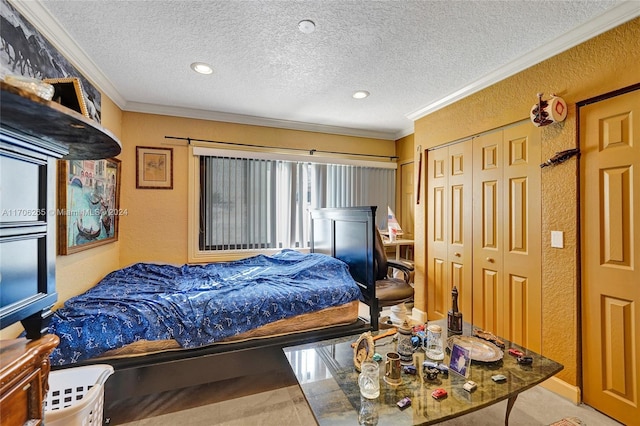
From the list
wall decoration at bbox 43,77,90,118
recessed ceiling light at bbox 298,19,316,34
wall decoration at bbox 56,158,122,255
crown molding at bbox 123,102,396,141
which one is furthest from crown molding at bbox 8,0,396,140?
recessed ceiling light at bbox 298,19,316,34

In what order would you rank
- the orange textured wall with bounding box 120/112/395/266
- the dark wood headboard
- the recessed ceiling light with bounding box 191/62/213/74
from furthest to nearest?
the orange textured wall with bounding box 120/112/395/266
the dark wood headboard
the recessed ceiling light with bounding box 191/62/213/74

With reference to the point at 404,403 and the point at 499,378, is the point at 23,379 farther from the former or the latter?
the point at 499,378

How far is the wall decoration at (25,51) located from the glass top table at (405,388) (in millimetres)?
2055

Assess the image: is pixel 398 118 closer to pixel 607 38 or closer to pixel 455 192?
pixel 455 192

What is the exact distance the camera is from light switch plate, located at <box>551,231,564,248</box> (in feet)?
6.34

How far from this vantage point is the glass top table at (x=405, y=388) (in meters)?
1.08

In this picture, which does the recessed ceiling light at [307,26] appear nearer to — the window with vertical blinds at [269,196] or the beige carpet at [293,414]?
the window with vertical blinds at [269,196]

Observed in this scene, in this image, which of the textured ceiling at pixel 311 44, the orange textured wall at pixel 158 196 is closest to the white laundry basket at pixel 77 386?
the orange textured wall at pixel 158 196

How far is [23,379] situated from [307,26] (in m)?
2.01

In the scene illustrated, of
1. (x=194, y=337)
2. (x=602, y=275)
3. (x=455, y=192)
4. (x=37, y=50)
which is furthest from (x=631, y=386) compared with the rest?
(x=37, y=50)

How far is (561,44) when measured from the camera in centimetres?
190

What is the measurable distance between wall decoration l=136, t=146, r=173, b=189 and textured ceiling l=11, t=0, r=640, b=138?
499 mm

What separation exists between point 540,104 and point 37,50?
327 centimetres

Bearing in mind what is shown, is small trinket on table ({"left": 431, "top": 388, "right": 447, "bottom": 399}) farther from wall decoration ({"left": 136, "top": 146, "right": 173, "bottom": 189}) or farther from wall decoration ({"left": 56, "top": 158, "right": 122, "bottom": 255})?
wall decoration ({"left": 136, "top": 146, "right": 173, "bottom": 189})
